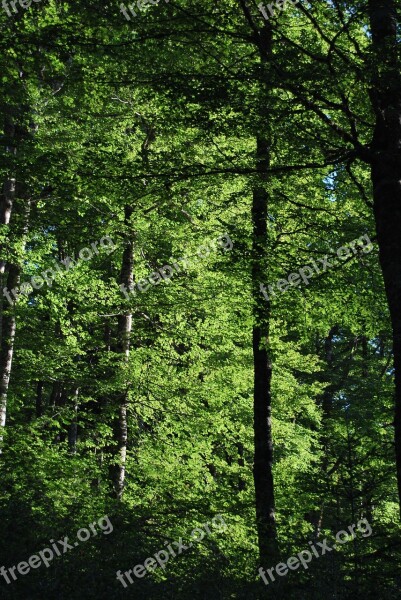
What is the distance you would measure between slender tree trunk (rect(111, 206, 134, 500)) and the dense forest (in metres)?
0.05

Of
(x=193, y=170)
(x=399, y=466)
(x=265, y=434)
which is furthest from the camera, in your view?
(x=265, y=434)

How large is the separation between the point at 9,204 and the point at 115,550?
9.30 meters

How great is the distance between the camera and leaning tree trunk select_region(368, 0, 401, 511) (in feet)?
19.0

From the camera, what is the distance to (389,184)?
6.11 meters

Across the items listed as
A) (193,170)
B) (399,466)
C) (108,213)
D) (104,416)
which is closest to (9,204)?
(108,213)

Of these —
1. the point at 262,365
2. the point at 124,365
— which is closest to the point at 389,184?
the point at 262,365

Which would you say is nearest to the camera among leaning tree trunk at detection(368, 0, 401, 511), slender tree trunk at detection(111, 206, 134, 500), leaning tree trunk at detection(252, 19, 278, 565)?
leaning tree trunk at detection(368, 0, 401, 511)

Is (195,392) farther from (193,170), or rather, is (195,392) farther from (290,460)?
(193,170)

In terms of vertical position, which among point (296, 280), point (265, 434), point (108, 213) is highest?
point (108, 213)

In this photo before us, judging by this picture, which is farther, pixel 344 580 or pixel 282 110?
pixel 282 110

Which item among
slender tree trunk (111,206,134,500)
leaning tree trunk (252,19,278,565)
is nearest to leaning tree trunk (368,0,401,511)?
leaning tree trunk (252,19,278,565)

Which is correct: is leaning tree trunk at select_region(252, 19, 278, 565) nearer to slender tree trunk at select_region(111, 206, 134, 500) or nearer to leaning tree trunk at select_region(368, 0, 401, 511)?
leaning tree trunk at select_region(368, 0, 401, 511)

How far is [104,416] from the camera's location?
13.3 metres

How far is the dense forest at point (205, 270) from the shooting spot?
588 cm
